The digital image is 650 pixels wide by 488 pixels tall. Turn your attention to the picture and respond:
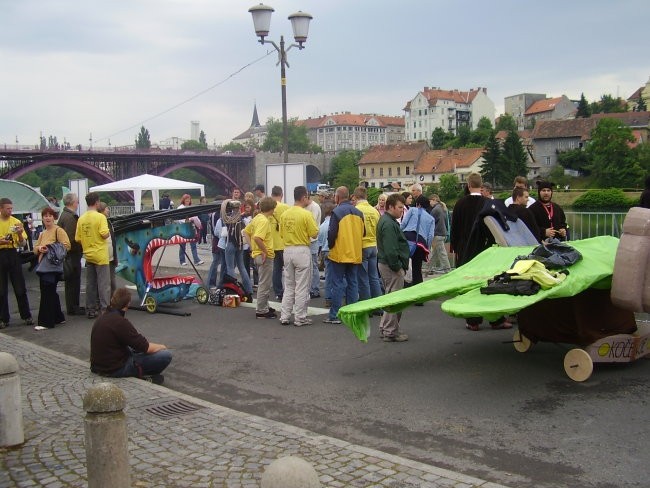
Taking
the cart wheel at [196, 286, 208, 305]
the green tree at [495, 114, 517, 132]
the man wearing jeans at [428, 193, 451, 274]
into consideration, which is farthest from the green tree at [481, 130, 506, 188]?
the cart wheel at [196, 286, 208, 305]

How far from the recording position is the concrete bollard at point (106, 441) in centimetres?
420

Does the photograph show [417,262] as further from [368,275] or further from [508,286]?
[508,286]

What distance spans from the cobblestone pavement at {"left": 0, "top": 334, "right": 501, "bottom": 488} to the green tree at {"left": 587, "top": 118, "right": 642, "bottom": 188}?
9950 cm

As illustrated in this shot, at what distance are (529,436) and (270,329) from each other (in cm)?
535

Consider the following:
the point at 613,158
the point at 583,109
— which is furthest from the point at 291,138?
the point at 613,158

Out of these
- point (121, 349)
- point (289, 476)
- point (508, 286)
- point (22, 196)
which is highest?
point (22, 196)

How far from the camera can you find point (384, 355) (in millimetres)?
8422

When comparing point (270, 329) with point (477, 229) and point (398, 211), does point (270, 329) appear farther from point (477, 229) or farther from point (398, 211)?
point (477, 229)

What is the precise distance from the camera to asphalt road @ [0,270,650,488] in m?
5.14

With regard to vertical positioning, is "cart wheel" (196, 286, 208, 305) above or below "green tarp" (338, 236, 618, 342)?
below

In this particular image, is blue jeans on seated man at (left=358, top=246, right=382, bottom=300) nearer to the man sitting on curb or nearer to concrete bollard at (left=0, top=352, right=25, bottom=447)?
the man sitting on curb

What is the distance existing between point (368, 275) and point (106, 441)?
7227 mm

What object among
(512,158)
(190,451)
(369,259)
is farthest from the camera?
(512,158)

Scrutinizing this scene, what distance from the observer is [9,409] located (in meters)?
5.45
